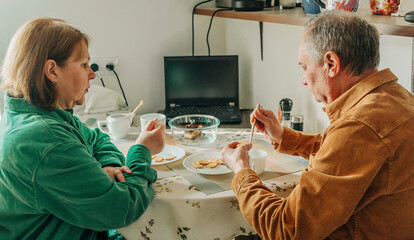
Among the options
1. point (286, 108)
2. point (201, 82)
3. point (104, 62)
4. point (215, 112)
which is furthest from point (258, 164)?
point (104, 62)

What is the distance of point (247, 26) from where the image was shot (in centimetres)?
244

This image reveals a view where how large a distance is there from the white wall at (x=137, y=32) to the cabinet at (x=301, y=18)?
16 cm

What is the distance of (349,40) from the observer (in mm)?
1040

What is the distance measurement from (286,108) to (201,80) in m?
0.62

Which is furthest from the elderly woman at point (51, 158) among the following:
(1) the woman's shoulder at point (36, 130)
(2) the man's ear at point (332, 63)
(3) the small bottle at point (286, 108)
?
(3) the small bottle at point (286, 108)

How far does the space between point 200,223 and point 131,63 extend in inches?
55.1

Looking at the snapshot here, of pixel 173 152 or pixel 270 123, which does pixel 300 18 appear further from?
pixel 173 152

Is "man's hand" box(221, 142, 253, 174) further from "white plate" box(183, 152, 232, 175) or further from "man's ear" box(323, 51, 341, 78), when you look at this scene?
"man's ear" box(323, 51, 341, 78)

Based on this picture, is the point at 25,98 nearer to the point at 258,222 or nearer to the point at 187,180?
the point at 187,180

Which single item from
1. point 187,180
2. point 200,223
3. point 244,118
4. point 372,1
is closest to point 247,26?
point 244,118

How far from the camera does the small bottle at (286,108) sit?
1928mm

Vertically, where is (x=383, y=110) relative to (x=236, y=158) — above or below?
above

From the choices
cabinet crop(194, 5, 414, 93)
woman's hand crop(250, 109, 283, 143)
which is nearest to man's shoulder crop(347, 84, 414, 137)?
cabinet crop(194, 5, 414, 93)

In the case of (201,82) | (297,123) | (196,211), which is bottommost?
(196,211)
